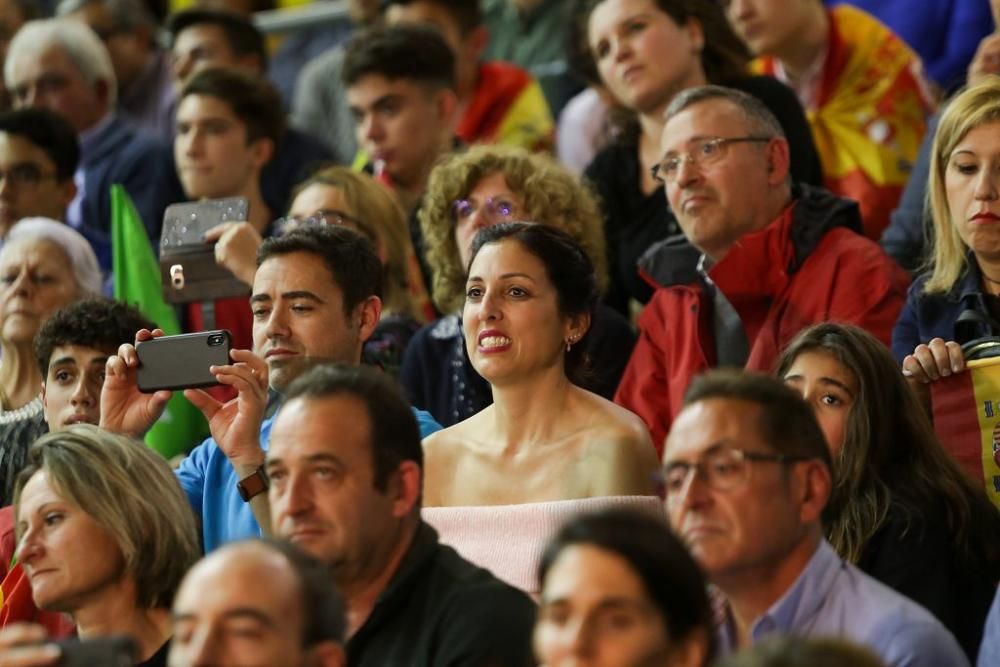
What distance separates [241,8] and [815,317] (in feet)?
15.6

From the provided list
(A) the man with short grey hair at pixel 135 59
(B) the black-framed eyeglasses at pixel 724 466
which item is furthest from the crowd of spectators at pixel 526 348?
(A) the man with short grey hair at pixel 135 59

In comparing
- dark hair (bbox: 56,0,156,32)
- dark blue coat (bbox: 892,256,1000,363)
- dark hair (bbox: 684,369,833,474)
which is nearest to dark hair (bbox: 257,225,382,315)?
dark blue coat (bbox: 892,256,1000,363)

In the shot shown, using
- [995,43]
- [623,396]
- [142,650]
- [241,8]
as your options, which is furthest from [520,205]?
[241,8]

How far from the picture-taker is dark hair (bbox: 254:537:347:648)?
3.00 m

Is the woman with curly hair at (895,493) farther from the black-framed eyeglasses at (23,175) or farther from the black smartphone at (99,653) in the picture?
the black-framed eyeglasses at (23,175)

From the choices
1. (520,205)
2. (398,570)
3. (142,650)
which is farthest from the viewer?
(520,205)

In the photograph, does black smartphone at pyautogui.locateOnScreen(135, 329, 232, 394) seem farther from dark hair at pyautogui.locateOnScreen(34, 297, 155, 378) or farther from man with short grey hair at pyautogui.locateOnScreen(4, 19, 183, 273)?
man with short grey hair at pyautogui.locateOnScreen(4, 19, 183, 273)

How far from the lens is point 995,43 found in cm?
552

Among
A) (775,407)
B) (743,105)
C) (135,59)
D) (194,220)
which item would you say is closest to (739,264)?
(743,105)

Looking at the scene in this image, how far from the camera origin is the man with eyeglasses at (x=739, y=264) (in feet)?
15.8

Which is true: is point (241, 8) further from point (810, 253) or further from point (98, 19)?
Result: point (810, 253)

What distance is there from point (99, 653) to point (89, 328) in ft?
6.33

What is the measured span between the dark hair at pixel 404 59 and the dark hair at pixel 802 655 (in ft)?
12.9

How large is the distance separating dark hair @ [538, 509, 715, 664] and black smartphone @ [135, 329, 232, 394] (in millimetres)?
1518
